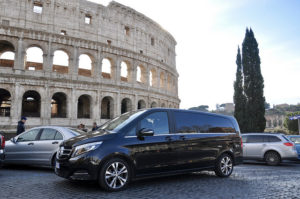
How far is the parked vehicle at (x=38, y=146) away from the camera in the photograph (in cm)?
803

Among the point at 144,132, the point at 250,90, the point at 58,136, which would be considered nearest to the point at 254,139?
the point at 144,132

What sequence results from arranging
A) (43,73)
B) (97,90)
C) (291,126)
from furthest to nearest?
(291,126) < (97,90) < (43,73)

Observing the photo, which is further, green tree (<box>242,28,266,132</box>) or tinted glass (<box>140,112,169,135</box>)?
green tree (<box>242,28,266,132</box>)

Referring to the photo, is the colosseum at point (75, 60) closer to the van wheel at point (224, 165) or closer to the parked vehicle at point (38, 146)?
the parked vehicle at point (38, 146)

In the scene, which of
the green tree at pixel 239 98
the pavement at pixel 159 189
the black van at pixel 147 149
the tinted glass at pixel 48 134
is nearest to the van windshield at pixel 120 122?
the black van at pixel 147 149

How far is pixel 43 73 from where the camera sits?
24234mm

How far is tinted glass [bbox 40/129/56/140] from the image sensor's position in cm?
830

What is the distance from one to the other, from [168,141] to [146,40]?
28.9 meters

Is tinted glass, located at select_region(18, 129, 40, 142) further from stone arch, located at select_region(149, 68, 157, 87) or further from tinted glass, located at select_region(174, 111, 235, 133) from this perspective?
stone arch, located at select_region(149, 68, 157, 87)

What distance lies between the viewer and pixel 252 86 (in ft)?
97.5

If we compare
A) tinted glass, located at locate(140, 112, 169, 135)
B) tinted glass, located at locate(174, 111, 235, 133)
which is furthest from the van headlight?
tinted glass, located at locate(174, 111, 235, 133)

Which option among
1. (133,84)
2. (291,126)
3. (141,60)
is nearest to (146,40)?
(141,60)

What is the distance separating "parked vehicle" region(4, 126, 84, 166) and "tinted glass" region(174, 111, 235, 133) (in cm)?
388

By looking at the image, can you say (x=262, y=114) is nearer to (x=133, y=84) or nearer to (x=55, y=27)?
(x=133, y=84)
